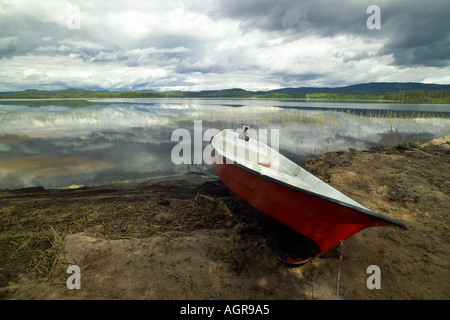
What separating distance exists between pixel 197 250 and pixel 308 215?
243cm

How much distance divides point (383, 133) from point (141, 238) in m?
24.1

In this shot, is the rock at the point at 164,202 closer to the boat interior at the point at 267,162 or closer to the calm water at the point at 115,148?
the boat interior at the point at 267,162

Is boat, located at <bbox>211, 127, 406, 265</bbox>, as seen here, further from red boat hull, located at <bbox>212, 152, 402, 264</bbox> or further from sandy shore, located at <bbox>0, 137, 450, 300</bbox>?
sandy shore, located at <bbox>0, 137, 450, 300</bbox>

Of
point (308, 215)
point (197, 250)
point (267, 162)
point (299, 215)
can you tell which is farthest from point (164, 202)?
point (308, 215)

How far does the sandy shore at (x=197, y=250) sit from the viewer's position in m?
3.53

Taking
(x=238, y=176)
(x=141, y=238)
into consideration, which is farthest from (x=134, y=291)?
(x=238, y=176)

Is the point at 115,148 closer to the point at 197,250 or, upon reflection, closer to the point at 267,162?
the point at 267,162

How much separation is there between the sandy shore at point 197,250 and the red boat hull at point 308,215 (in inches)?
27.4

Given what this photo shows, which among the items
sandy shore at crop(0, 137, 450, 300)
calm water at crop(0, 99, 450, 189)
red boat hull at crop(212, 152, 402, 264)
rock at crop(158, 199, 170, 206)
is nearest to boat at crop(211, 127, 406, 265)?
red boat hull at crop(212, 152, 402, 264)

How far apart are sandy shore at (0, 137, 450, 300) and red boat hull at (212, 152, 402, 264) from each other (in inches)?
27.4

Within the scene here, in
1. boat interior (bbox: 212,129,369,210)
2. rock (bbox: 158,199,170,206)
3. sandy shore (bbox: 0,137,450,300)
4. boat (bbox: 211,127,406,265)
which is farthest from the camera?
rock (bbox: 158,199,170,206)

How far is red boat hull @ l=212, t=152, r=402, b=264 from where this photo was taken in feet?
10.8

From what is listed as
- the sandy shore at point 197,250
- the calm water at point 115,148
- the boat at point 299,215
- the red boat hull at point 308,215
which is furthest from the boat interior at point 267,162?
the calm water at point 115,148
